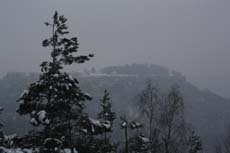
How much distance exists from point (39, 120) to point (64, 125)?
2.85ft

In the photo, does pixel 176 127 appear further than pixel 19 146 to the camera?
Yes

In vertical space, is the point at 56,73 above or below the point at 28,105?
above

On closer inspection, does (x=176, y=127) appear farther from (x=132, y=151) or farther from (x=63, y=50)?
(x=63, y=50)

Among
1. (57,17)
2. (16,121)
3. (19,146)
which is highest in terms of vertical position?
(57,17)

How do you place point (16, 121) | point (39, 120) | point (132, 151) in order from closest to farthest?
1. point (39, 120)
2. point (132, 151)
3. point (16, 121)

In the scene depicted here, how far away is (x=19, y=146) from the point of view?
1075 centimetres

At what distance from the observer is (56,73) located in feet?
35.9

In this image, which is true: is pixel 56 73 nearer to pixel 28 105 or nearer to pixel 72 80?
pixel 72 80

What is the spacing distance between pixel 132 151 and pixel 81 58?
17.8 meters

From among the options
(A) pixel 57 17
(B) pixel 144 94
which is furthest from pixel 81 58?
(B) pixel 144 94

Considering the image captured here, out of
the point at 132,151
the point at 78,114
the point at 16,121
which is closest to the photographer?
the point at 78,114

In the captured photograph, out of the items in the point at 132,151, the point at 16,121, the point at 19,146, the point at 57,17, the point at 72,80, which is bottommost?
the point at 16,121

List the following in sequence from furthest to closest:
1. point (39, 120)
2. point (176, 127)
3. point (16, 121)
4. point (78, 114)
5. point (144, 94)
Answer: point (16, 121) → point (176, 127) → point (144, 94) → point (78, 114) → point (39, 120)

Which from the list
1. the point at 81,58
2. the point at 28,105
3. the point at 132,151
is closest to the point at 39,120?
Answer: the point at 28,105
